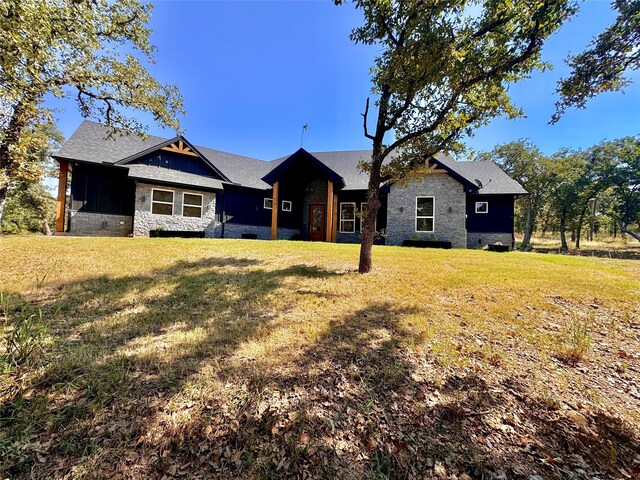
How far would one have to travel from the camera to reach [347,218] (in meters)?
17.2

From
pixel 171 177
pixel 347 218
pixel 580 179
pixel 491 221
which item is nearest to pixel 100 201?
pixel 171 177

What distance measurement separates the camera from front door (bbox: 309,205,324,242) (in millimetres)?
17719

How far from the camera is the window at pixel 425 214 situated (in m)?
15.3

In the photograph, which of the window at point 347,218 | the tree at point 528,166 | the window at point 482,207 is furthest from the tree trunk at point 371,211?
the tree at point 528,166

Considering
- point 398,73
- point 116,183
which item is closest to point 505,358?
point 398,73

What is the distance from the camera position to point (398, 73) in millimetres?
5383

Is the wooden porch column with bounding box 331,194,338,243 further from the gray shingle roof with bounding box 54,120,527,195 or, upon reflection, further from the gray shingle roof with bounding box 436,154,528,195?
the gray shingle roof with bounding box 436,154,528,195

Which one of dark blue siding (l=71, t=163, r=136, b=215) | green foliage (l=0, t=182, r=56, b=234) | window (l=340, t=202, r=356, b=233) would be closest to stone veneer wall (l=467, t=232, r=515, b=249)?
window (l=340, t=202, r=356, b=233)

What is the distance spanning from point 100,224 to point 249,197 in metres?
8.19

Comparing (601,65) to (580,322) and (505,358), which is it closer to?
(580,322)

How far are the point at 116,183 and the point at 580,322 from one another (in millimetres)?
18929

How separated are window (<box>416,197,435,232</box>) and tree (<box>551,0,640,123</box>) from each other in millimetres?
Answer: 10184

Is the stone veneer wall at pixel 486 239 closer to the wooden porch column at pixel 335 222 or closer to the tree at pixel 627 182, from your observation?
the wooden porch column at pixel 335 222

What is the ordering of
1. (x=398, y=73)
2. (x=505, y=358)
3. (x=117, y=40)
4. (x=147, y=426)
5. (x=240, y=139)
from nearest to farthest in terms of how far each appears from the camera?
(x=147, y=426) → (x=505, y=358) → (x=398, y=73) → (x=117, y=40) → (x=240, y=139)
